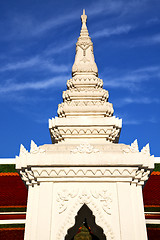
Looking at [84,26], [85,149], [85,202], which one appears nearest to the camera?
[85,202]

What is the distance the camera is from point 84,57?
41.3ft

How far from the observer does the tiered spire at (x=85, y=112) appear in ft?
31.9

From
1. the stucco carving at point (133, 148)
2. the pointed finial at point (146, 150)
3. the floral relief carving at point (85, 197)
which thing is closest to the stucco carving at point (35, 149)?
the floral relief carving at point (85, 197)

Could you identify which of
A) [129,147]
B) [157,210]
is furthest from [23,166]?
[157,210]

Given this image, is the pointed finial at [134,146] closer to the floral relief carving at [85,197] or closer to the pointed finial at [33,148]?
the floral relief carving at [85,197]

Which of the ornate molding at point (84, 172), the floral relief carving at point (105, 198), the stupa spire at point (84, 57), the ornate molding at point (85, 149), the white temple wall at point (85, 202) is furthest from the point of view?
the stupa spire at point (84, 57)

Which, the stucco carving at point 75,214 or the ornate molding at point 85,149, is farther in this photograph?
the ornate molding at point 85,149

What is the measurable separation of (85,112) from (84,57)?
343 centimetres

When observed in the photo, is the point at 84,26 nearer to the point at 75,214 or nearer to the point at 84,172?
the point at 84,172

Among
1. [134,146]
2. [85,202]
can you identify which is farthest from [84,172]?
[134,146]

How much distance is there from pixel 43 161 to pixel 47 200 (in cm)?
102

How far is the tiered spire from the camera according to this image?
9.73 m

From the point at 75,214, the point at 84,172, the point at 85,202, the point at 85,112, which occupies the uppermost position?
the point at 85,112

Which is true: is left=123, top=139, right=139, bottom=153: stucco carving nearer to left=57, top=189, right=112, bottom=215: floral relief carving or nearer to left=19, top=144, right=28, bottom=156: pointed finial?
left=57, top=189, right=112, bottom=215: floral relief carving
